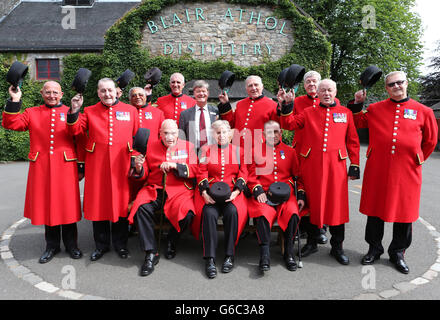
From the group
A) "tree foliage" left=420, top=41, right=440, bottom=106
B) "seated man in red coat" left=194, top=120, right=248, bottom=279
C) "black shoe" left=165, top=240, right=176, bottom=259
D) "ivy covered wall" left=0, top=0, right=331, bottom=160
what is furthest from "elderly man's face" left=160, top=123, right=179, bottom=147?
"tree foliage" left=420, top=41, right=440, bottom=106

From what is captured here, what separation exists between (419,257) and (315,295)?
1870mm

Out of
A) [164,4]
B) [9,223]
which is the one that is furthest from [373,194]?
[164,4]

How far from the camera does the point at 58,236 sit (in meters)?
4.46

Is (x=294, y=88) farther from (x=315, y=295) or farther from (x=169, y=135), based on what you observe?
(x=315, y=295)

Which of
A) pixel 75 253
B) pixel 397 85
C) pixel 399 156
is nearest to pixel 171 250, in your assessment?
pixel 75 253

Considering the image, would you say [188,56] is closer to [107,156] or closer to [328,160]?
[107,156]

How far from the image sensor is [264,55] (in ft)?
54.0

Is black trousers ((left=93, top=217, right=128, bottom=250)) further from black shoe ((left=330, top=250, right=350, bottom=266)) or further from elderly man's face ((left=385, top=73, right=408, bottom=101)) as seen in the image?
elderly man's face ((left=385, top=73, right=408, bottom=101))

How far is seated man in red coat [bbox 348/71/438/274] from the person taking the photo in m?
3.99

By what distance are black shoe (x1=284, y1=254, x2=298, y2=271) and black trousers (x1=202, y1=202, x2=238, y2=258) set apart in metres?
0.65

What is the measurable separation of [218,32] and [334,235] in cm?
1392

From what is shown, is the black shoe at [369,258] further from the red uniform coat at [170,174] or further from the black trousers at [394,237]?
the red uniform coat at [170,174]
